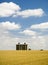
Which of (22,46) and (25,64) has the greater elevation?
(22,46)

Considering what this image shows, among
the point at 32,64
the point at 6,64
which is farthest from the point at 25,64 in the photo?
the point at 6,64

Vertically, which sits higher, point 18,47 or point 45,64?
point 18,47

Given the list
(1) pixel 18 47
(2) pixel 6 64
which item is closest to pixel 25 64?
(2) pixel 6 64

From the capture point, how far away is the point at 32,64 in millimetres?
9508

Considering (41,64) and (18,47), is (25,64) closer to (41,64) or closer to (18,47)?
(41,64)

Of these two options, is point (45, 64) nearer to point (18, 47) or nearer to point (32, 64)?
point (32, 64)

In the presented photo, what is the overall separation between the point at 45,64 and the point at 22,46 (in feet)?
222

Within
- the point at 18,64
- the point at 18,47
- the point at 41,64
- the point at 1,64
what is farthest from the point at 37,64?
the point at 18,47

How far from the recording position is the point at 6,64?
9141 millimetres

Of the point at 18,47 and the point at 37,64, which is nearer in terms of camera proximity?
the point at 37,64

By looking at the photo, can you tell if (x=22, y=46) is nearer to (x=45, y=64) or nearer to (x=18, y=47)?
(x=18, y=47)

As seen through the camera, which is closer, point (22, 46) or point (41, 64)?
point (41, 64)

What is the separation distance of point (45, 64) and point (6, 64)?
79.8 inches

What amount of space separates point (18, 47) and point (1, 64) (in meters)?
66.7
